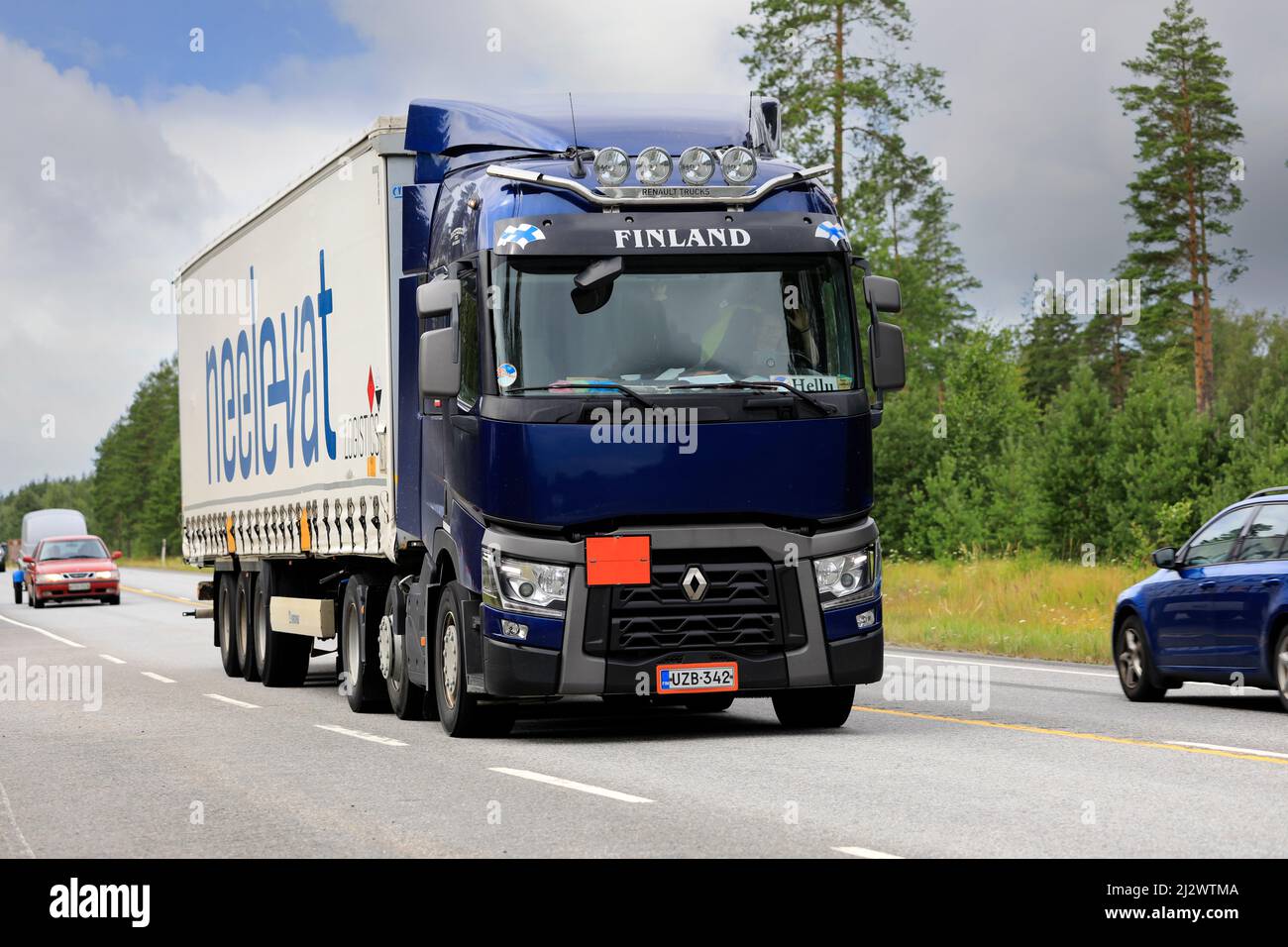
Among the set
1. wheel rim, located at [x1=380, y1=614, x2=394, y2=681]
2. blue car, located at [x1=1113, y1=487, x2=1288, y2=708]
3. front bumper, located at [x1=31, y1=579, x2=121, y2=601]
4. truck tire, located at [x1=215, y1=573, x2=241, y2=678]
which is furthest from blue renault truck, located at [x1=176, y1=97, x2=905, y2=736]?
front bumper, located at [x1=31, y1=579, x2=121, y2=601]

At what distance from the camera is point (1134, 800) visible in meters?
9.72

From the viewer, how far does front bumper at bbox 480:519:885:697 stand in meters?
12.2

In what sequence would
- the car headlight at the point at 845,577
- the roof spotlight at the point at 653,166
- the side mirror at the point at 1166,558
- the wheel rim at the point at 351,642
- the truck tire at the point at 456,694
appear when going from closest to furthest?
the car headlight at the point at 845,577, the roof spotlight at the point at 653,166, the truck tire at the point at 456,694, the side mirror at the point at 1166,558, the wheel rim at the point at 351,642

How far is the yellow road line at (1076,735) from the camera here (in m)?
11.7

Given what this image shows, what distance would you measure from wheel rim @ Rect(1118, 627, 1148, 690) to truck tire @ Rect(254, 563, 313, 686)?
8.20m

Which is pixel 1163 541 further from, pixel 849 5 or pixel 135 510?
pixel 135 510

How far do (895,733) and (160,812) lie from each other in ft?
17.8

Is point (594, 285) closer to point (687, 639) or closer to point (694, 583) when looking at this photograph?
point (694, 583)

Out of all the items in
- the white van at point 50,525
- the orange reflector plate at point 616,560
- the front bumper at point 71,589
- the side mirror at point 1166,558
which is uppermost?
the white van at point 50,525

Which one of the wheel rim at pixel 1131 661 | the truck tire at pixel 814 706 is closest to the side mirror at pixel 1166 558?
the wheel rim at pixel 1131 661

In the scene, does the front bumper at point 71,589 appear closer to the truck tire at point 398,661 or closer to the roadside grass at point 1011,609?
the roadside grass at point 1011,609

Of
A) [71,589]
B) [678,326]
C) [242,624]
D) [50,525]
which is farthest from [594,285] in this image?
[50,525]

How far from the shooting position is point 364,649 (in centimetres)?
1609

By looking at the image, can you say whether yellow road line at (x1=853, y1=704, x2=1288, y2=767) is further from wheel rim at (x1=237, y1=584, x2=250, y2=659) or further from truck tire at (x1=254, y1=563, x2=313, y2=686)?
wheel rim at (x1=237, y1=584, x2=250, y2=659)
